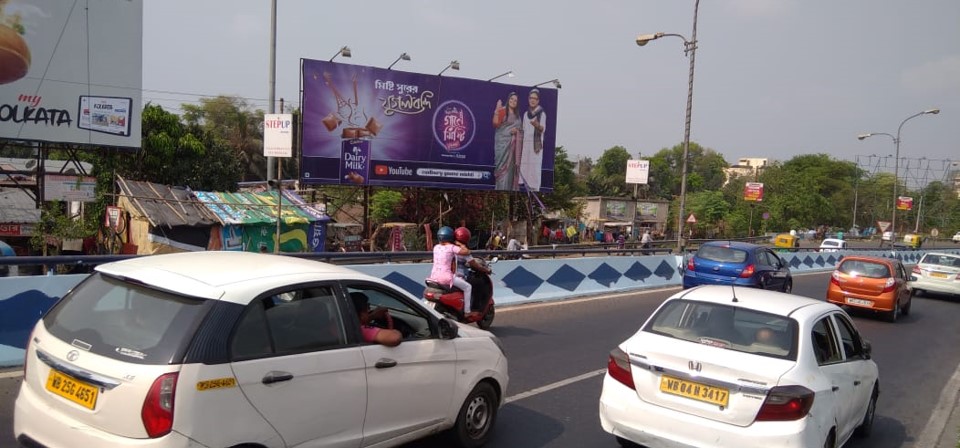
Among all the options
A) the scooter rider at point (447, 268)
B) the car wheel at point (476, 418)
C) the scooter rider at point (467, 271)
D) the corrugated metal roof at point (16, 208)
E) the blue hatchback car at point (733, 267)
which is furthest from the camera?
the corrugated metal roof at point (16, 208)

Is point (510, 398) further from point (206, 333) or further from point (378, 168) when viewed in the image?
point (378, 168)

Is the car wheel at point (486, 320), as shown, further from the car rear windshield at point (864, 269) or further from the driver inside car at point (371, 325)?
the car rear windshield at point (864, 269)

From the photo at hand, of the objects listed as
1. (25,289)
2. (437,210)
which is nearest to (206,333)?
(25,289)

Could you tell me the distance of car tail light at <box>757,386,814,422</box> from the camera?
446 cm

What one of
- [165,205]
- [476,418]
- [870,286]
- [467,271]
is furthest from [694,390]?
[165,205]

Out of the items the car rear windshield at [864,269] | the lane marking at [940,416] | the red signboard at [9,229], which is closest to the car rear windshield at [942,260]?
the car rear windshield at [864,269]

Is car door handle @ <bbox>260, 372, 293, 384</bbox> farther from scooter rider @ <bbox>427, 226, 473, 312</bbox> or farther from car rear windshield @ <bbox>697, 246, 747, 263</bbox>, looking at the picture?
car rear windshield @ <bbox>697, 246, 747, 263</bbox>

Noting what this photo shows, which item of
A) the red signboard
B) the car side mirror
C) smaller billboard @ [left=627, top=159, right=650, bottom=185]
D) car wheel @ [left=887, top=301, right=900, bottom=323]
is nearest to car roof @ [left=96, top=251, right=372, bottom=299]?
the car side mirror

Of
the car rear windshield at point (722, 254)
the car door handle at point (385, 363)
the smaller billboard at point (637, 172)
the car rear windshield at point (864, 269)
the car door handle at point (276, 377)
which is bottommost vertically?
the car rear windshield at point (864, 269)

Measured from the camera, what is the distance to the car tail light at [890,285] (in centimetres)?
1431

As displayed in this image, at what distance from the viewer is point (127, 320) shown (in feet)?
11.5

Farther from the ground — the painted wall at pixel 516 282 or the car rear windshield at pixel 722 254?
the car rear windshield at pixel 722 254

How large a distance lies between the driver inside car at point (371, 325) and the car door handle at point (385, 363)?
10 cm

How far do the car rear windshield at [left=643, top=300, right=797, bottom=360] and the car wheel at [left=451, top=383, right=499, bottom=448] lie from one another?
1.47 m
